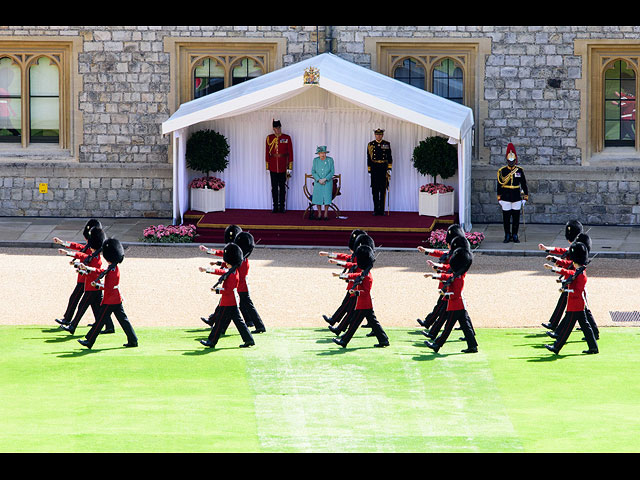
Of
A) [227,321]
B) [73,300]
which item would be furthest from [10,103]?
[227,321]

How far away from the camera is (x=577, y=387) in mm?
10898

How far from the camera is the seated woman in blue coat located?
21156 mm

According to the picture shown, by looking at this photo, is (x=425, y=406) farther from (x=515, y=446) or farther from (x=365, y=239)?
(x=365, y=239)

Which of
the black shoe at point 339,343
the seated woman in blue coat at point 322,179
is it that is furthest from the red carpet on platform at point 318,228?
the black shoe at point 339,343

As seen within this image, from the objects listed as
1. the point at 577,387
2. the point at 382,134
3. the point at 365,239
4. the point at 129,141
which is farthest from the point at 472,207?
the point at 577,387

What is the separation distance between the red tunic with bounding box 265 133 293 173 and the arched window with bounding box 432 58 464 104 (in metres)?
3.19

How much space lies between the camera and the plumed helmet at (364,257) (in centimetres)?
1255

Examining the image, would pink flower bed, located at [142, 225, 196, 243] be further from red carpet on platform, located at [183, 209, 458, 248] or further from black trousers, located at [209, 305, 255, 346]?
black trousers, located at [209, 305, 255, 346]

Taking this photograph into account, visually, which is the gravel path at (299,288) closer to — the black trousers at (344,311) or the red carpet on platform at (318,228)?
the black trousers at (344,311)

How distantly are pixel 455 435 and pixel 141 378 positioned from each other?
3.32m

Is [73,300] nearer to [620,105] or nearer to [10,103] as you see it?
[10,103]

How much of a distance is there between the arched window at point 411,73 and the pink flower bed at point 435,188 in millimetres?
2361

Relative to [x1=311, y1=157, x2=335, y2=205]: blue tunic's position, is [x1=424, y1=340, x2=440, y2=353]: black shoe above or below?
below

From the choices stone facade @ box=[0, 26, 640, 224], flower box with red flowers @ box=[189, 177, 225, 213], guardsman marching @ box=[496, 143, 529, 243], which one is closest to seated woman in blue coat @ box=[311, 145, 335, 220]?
flower box with red flowers @ box=[189, 177, 225, 213]
